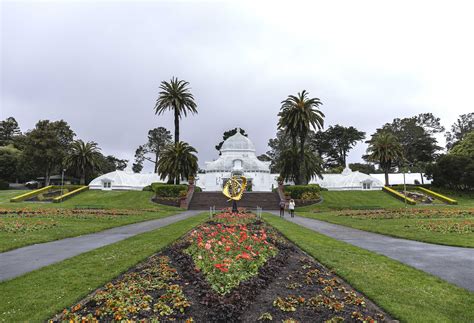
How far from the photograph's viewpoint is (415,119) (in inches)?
3356

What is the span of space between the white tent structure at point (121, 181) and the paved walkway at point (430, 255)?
5024 cm

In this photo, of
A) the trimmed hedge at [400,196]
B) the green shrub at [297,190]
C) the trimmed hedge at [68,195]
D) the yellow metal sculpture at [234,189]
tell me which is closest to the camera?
the yellow metal sculpture at [234,189]

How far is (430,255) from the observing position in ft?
38.1

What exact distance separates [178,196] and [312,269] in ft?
117

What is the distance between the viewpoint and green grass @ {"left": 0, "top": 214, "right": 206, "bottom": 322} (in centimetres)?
626

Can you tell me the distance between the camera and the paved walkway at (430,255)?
29.2 ft

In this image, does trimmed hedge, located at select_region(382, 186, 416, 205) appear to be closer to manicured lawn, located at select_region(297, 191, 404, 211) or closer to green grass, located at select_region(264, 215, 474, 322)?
manicured lawn, located at select_region(297, 191, 404, 211)

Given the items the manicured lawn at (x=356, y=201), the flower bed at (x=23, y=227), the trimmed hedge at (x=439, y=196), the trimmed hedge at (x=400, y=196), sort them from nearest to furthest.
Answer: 1. the flower bed at (x=23, y=227)
2. the manicured lawn at (x=356, y=201)
3. the trimmed hedge at (x=400, y=196)
4. the trimmed hedge at (x=439, y=196)

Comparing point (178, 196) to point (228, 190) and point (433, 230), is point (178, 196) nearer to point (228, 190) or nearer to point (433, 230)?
point (228, 190)

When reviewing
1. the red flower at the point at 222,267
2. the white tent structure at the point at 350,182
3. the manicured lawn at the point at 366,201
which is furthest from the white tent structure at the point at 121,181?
the red flower at the point at 222,267

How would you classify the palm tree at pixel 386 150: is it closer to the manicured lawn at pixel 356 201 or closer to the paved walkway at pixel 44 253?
the manicured lawn at pixel 356 201

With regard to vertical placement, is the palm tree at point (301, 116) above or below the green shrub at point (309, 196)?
above

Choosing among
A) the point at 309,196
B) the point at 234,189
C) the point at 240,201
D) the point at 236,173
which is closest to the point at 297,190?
the point at 309,196

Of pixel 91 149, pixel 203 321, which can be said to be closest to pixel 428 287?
pixel 203 321
